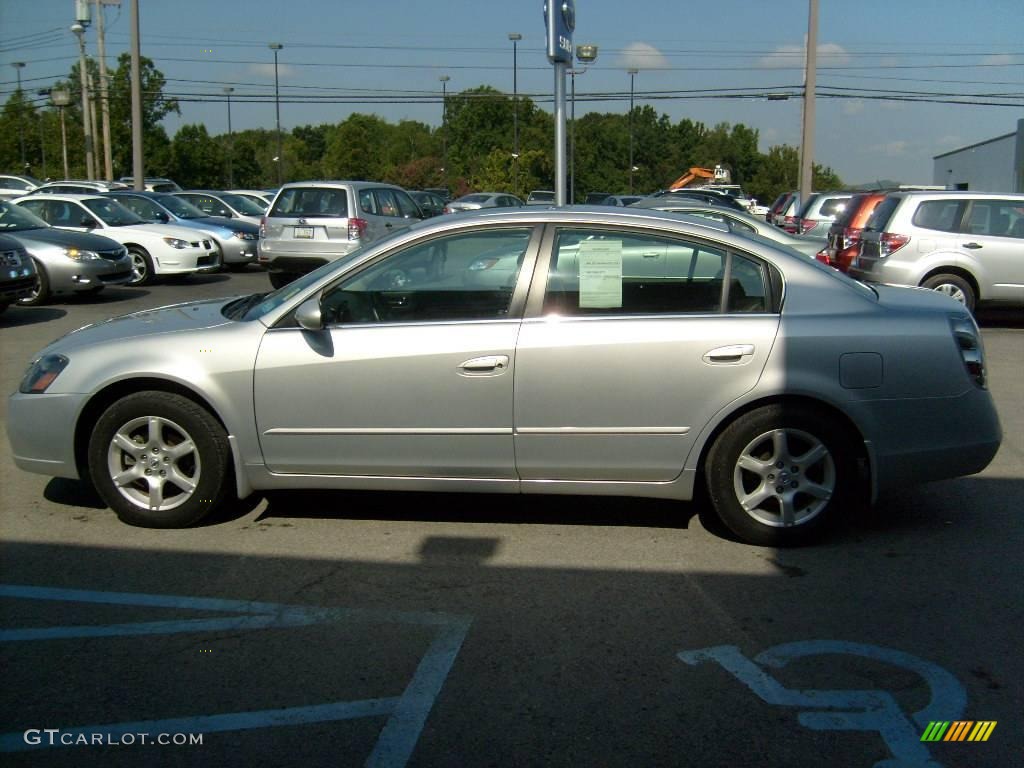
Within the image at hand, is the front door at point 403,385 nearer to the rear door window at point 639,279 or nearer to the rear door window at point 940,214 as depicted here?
the rear door window at point 639,279

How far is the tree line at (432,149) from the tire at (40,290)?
32125mm

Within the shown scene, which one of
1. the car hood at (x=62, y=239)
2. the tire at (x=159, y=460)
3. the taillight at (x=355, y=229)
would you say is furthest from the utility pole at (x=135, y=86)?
the tire at (x=159, y=460)

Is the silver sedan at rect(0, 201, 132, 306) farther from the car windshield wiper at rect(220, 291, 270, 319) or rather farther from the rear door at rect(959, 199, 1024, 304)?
the rear door at rect(959, 199, 1024, 304)

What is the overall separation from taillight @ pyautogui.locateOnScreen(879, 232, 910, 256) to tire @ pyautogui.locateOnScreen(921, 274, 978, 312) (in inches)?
21.6

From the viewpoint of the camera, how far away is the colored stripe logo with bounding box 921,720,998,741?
3.41 meters

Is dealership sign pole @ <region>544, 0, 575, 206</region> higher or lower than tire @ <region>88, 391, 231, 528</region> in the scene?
higher

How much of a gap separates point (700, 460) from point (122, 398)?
9.49ft

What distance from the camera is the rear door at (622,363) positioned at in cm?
499

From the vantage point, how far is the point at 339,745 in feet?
10.9

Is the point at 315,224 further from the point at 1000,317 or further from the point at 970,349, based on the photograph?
the point at 970,349

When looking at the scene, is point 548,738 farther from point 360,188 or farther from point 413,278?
point 360,188

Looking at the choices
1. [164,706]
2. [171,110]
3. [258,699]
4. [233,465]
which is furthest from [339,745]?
[171,110]

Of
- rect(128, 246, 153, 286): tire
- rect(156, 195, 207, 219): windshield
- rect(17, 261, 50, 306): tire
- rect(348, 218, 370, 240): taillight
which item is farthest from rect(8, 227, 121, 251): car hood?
rect(156, 195, 207, 219): windshield

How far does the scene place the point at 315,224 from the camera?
1688 cm
